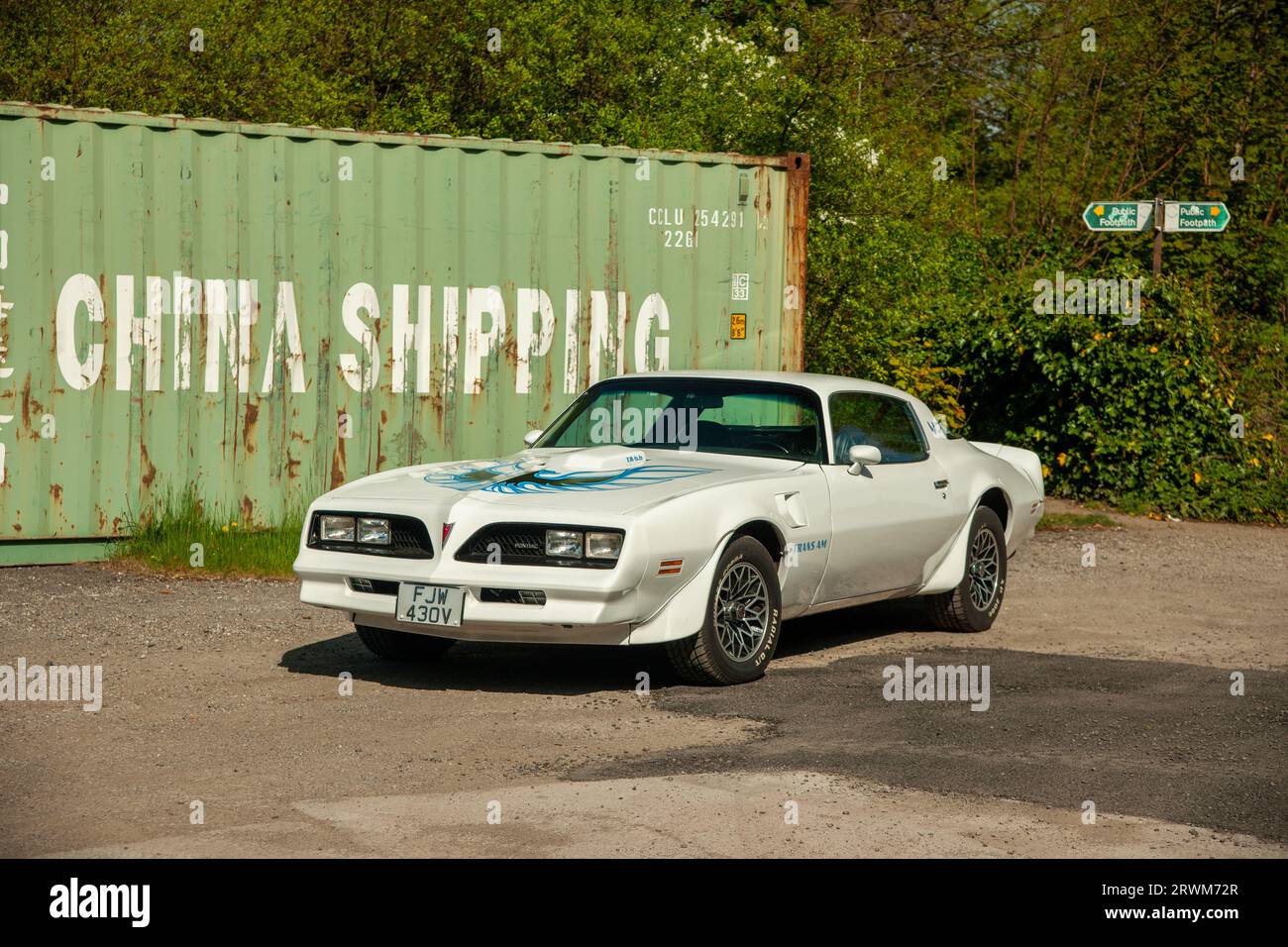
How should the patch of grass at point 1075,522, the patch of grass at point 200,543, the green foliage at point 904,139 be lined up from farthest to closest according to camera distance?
the green foliage at point 904,139 < the patch of grass at point 1075,522 < the patch of grass at point 200,543

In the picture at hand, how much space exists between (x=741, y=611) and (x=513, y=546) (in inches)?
45.0

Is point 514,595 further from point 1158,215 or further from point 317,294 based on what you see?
point 1158,215

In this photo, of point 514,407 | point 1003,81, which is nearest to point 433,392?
point 514,407

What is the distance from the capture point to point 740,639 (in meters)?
7.44

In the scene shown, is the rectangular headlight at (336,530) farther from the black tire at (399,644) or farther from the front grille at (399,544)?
the black tire at (399,644)

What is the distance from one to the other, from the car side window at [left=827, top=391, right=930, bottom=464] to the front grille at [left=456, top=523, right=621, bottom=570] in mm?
1920

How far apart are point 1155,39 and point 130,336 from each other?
56.4 ft

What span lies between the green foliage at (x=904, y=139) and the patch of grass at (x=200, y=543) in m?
6.33

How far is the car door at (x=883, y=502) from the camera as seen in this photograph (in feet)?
26.8

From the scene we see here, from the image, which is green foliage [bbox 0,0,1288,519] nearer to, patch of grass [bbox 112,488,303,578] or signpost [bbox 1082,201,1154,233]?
signpost [bbox 1082,201,1154,233]

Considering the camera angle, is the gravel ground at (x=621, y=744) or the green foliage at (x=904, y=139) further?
the green foliage at (x=904, y=139)

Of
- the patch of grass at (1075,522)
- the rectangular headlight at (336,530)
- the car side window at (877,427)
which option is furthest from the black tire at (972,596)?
the patch of grass at (1075,522)

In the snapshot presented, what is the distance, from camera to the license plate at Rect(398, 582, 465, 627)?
22.7ft

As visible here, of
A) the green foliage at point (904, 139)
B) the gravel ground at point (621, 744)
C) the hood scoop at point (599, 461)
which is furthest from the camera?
the green foliage at point (904, 139)
